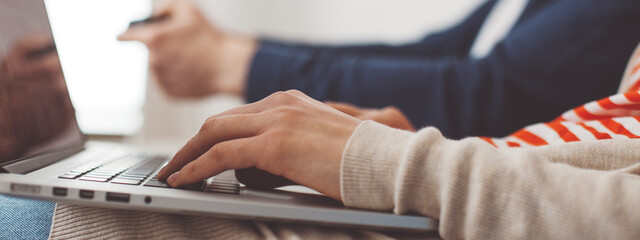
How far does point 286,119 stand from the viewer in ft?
1.03

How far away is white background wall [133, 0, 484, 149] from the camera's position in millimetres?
1446

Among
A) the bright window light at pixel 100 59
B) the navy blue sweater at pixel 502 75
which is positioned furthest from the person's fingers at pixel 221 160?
the bright window light at pixel 100 59

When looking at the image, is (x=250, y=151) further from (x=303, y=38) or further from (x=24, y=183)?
(x=303, y=38)

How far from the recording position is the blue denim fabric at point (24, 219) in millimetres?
299

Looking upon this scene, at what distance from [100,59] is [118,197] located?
80cm

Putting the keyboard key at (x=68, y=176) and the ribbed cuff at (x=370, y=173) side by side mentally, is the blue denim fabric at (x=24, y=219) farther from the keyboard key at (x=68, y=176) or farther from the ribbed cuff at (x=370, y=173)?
the ribbed cuff at (x=370, y=173)

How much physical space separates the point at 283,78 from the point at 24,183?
0.52m

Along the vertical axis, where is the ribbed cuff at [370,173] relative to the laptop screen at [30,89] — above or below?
below

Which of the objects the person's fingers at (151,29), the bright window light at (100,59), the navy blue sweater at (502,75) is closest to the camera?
the navy blue sweater at (502,75)

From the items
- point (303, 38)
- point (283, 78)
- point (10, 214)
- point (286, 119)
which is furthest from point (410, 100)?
point (303, 38)

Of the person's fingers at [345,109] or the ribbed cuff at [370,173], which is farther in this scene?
the person's fingers at [345,109]

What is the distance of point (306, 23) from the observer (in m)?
1.67

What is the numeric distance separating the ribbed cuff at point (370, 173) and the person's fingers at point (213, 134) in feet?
0.25

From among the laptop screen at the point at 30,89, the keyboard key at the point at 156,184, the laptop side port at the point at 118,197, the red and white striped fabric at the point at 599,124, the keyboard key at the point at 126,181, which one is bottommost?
the red and white striped fabric at the point at 599,124
